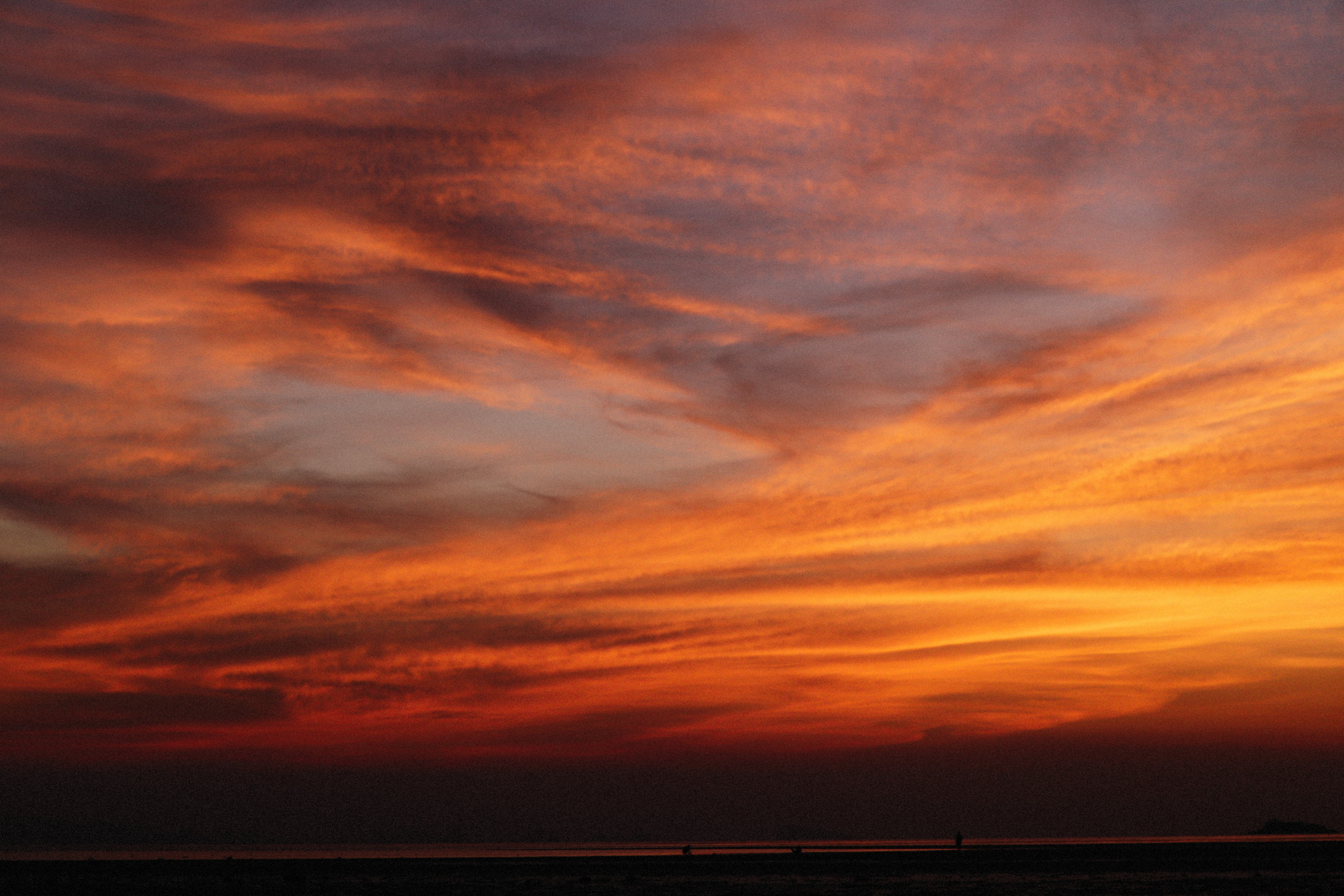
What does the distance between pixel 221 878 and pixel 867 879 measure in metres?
51.4

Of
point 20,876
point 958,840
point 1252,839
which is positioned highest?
point 20,876

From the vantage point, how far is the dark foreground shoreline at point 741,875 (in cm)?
6875

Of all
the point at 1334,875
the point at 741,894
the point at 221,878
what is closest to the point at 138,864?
the point at 221,878

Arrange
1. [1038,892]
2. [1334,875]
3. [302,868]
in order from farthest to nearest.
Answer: [302,868] < [1334,875] < [1038,892]

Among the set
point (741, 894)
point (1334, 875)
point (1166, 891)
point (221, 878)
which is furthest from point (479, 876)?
point (1334, 875)

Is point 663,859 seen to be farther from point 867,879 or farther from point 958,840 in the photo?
point 867,879

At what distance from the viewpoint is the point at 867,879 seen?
260ft

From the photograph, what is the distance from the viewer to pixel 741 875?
8850 centimetres

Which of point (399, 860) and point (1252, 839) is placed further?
point (1252, 839)

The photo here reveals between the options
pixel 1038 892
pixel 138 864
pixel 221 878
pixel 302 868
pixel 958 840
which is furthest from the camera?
pixel 958 840

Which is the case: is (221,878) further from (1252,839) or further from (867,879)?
(1252,839)

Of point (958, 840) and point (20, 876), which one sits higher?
point (20, 876)

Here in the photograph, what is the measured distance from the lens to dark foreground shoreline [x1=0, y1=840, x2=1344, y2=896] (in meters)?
68.8

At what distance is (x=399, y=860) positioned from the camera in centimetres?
12138
